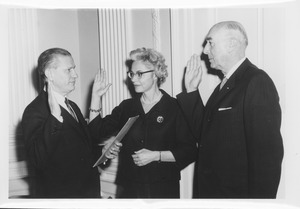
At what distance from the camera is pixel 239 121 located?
1.93 m

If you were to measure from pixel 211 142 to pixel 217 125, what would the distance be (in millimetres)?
106

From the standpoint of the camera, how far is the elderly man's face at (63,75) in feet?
7.04

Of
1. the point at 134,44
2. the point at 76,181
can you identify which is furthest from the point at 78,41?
the point at 76,181

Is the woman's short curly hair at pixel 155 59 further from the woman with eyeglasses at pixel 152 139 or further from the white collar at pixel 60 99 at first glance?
the white collar at pixel 60 99

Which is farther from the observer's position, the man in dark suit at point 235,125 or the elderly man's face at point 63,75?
the elderly man's face at point 63,75

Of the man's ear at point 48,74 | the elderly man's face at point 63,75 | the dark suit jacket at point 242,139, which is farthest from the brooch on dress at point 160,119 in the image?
the man's ear at point 48,74

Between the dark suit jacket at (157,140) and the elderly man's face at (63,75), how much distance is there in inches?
13.7

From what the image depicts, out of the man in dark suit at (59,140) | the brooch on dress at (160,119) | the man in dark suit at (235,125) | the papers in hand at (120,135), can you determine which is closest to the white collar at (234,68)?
the man in dark suit at (235,125)

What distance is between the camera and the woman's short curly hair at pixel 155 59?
6.83ft

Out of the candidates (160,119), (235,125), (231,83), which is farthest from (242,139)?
(160,119)

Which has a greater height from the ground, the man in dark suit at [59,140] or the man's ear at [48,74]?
the man's ear at [48,74]

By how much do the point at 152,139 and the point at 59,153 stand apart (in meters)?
0.57

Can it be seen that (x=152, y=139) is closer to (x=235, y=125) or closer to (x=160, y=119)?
(x=160, y=119)

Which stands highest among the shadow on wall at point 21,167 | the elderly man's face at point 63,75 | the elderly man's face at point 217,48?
the elderly man's face at point 217,48
